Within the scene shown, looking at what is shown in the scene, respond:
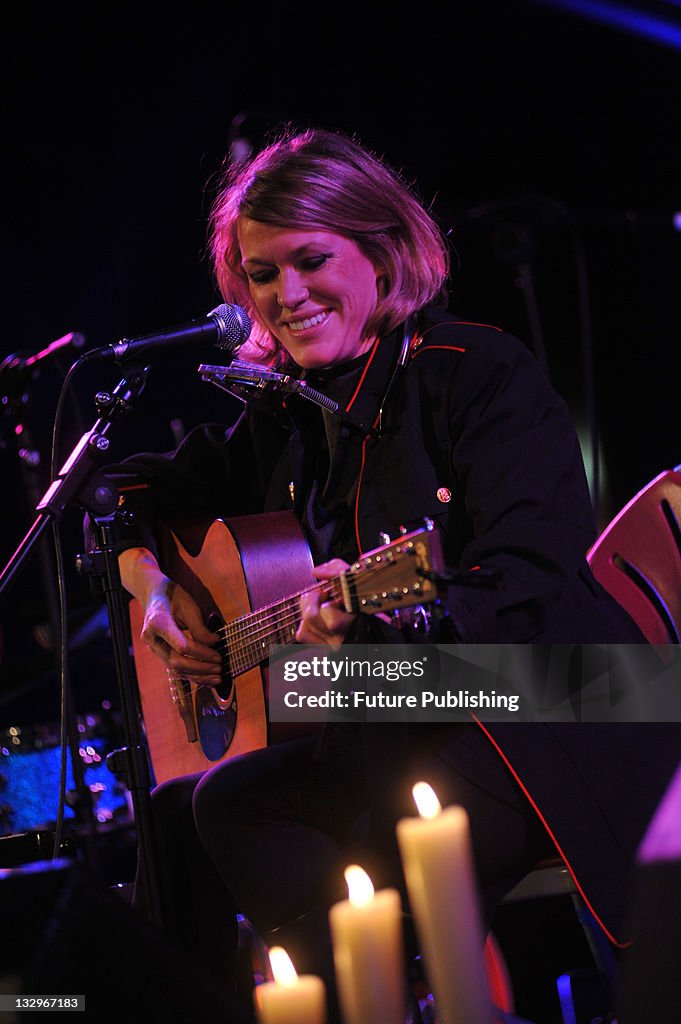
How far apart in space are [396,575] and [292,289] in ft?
2.67

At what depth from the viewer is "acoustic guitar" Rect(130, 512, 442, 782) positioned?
155 centimetres

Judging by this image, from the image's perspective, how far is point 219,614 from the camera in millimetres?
2225

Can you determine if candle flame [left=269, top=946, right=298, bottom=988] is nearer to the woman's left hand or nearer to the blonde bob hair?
the woman's left hand

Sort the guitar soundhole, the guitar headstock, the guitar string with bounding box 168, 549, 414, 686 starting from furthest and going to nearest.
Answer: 1. the guitar soundhole
2. the guitar string with bounding box 168, 549, 414, 686
3. the guitar headstock

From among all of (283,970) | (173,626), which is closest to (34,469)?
(173,626)

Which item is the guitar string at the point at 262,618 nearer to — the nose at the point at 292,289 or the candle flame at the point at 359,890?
the nose at the point at 292,289

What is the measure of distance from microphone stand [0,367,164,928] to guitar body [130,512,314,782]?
0.80ft

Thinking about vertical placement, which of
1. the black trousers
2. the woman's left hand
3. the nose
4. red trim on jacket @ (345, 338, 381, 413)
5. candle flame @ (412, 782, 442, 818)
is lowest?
candle flame @ (412, 782, 442, 818)

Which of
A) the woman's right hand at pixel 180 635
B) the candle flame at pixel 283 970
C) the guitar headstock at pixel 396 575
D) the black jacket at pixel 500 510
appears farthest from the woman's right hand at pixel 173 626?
the candle flame at pixel 283 970

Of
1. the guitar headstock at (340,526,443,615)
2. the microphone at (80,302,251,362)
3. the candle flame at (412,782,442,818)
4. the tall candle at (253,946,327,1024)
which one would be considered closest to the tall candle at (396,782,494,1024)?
the candle flame at (412,782,442,818)

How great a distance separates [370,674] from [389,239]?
0.99 meters

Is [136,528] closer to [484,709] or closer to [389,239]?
[389,239]

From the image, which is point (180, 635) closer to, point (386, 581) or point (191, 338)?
point (191, 338)

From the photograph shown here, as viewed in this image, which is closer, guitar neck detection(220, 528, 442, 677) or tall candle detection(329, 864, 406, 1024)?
tall candle detection(329, 864, 406, 1024)
